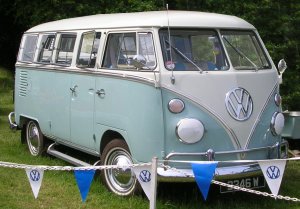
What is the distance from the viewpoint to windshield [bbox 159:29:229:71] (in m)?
5.92

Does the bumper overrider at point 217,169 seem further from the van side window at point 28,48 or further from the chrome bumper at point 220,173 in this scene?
the van side window at point 28,48

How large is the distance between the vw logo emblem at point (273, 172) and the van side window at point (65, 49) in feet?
11.3

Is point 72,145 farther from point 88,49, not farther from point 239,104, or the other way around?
point 239,104

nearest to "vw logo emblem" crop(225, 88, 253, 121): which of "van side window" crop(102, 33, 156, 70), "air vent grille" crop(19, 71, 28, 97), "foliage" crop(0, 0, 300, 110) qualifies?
"van side window" crop(102, 33, 156, 70)

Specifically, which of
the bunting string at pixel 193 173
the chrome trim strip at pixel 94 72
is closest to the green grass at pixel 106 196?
the bunting string at pixel 193 173

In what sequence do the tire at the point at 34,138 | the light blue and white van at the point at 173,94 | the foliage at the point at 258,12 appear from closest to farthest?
the light blue and white van at the point at 173,94 < the tire at the point at 34,138 < the foliage at the point at 258,12

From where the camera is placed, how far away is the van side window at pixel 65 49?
7.45 meters

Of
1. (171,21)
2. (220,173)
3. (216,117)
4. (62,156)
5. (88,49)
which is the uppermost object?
(171,21)

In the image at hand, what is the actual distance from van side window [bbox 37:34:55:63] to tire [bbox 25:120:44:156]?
116 cm

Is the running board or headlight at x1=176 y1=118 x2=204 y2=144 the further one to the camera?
the running board

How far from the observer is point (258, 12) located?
1434 cm

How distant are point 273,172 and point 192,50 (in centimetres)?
177

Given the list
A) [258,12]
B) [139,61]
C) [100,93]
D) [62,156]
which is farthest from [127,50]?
[258,12]

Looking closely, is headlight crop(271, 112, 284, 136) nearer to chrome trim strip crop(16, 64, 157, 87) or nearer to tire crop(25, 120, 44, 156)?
chrome trim strip crop(16, 64, 157, 87)
